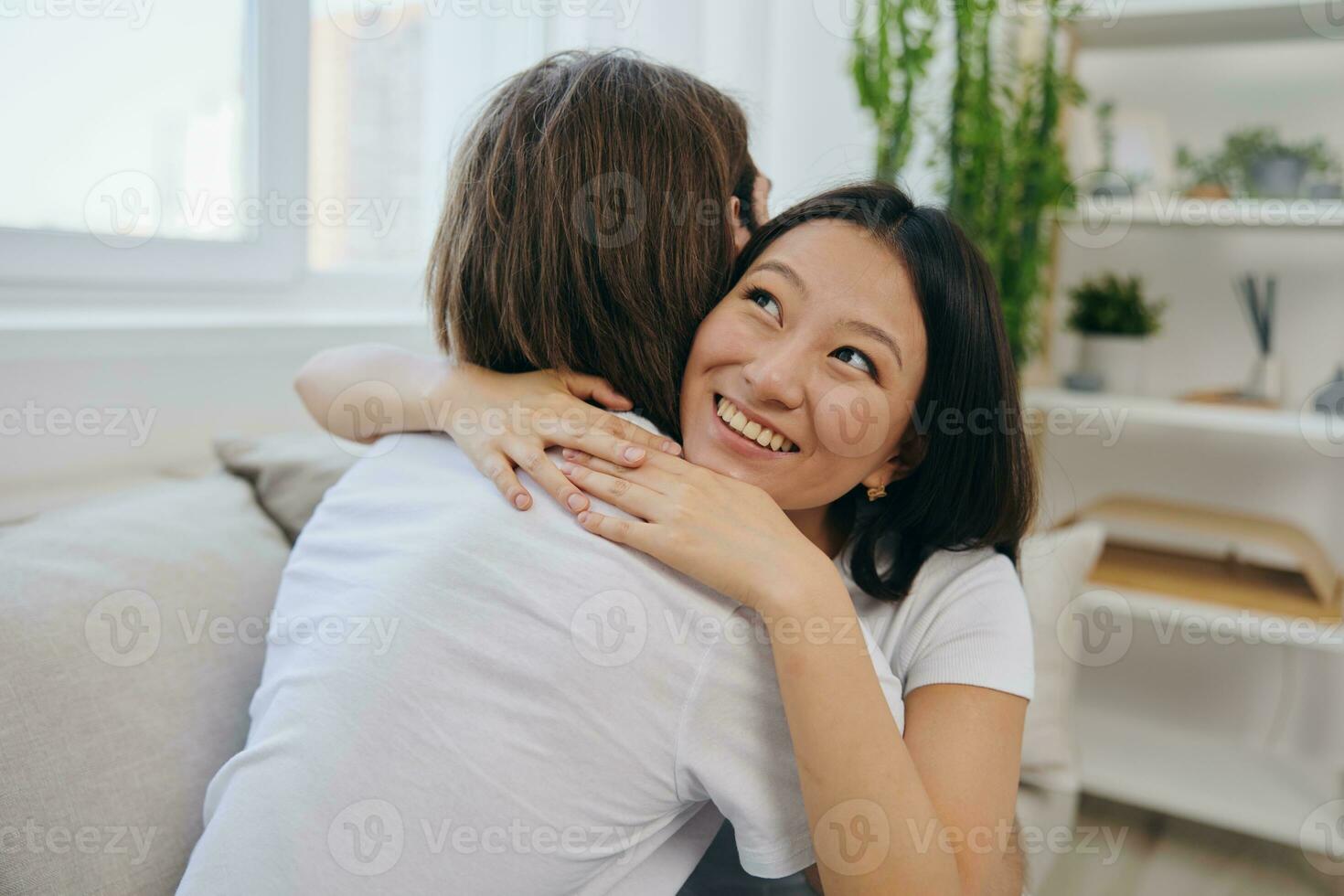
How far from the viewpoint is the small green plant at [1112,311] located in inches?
90.7

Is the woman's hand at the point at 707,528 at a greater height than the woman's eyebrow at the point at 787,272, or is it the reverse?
the woman's eyebrow at the point at 787,272

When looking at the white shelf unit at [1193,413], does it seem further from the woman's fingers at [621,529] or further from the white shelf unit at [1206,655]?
the woman's fingers at [621,529]

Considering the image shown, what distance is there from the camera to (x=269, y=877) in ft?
2.36

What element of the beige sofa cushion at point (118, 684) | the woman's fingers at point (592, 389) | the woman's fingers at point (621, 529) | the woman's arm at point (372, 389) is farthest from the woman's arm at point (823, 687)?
the beige sofa cushion at point (118, 684)

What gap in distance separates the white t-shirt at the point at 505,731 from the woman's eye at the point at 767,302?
0.29m

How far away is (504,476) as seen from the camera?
81 cm

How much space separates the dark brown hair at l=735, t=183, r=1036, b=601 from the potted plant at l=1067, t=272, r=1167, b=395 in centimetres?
139

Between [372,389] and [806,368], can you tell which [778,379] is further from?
[372,389]

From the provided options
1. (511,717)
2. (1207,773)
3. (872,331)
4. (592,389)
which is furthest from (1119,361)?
(511,717)

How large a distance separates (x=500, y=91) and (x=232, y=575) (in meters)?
0.54

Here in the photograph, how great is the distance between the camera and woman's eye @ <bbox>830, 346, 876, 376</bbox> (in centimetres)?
92

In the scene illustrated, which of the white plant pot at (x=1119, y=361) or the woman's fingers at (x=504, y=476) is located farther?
the white plant pot at (x=1119, y=361)

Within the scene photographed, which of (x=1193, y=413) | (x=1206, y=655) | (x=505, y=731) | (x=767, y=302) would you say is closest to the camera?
(x=505, y=731)

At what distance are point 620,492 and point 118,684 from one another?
0.46 meters
